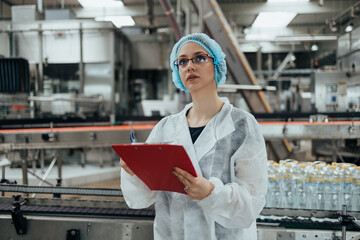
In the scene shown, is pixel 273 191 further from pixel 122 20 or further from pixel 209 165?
pixel 122 20

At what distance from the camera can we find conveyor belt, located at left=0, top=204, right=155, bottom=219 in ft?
5.62

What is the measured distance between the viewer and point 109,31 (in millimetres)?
6734

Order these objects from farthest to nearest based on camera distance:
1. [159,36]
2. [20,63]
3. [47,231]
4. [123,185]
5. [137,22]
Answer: [137,22] → [159,36] → [20,63] → [47,231] → [123,185]

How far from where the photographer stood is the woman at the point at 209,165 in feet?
3.07

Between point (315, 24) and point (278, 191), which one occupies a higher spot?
point (315, 24)

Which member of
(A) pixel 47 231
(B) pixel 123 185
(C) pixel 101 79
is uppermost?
(C) pixel 101 79

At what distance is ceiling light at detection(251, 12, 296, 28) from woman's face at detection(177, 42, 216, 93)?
8475 millimetres

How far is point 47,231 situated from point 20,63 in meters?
3.42

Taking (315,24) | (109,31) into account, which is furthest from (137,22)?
(315,24)

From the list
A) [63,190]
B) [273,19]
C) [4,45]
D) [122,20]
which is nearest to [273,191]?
[63,190]

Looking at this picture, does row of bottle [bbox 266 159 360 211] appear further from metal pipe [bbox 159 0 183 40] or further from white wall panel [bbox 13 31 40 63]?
Answer: white wall panel [bbox 13 31 40 63]

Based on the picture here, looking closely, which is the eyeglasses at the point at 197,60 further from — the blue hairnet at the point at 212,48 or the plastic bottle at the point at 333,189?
the plastic bottle at the point at 333,189

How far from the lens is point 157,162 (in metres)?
0.90

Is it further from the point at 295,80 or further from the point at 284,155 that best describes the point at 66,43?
the point at 295,80
